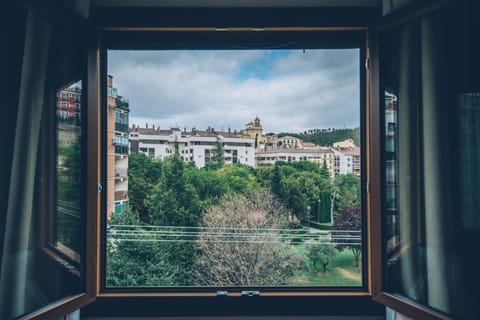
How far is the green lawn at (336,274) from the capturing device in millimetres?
1869

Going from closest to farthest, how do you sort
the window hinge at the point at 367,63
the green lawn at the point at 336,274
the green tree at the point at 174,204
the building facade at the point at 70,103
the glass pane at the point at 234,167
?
the building facade at the point at 70,103
the window hinge at the point at 367,63
the green lawn at the point at 336,274
the glass pane at the point at 234,167
the green tree at the point at 174,204

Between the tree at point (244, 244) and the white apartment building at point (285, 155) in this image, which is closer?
the tree at point (244, 244)

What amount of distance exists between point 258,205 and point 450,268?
1.22 meters

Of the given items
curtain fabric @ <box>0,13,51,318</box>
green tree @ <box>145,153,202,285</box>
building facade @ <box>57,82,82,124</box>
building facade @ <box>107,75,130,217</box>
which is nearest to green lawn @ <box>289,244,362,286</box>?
green tree @ <box>145,153,202,285</box>

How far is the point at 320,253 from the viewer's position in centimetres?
210

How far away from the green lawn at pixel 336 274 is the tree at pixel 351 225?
0.13 ft

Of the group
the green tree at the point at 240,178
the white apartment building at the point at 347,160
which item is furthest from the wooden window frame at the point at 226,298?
the green tree at the point at 240,178

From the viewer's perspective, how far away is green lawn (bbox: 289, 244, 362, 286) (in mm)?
1869

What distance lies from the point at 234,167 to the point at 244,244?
56 cm

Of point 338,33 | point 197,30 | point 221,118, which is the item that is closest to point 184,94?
point 221,118

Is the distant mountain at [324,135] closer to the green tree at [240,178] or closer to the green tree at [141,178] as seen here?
the green tree at [240,178]

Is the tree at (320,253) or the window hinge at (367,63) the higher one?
the window hinge at (367,63)

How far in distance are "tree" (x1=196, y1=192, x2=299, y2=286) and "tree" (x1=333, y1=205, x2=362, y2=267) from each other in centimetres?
37

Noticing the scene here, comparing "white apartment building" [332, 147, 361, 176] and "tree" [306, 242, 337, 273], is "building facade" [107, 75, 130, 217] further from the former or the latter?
"white apartment building" [332, 147, 361, 176]
